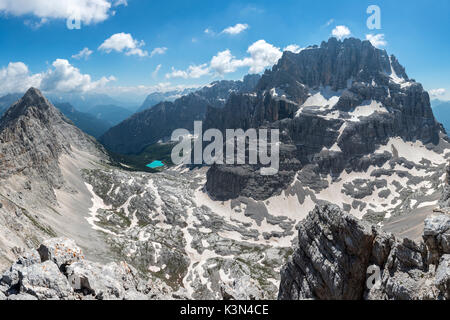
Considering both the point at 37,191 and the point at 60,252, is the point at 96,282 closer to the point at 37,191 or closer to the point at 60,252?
the point at 60,252

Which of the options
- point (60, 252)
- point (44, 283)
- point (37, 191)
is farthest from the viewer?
point (37, 191)

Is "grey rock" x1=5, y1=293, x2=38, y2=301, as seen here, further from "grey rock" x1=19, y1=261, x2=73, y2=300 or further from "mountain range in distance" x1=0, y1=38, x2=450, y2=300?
"grey rock" x1=19, y1=261, x2=73, y2=300

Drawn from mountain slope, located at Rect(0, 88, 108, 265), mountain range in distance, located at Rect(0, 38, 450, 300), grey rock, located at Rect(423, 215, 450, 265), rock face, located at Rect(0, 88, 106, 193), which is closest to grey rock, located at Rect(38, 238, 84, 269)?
mountain range in distance, located at Rect(0, 38, 450, 300)

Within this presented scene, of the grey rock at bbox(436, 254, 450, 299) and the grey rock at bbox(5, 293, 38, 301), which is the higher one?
the grey rock at bbox(436, 254, 450, 299)

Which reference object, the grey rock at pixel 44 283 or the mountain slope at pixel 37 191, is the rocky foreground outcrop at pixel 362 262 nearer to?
the grey rock at pixel 44 283

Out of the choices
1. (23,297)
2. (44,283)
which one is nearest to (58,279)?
(44,283)
